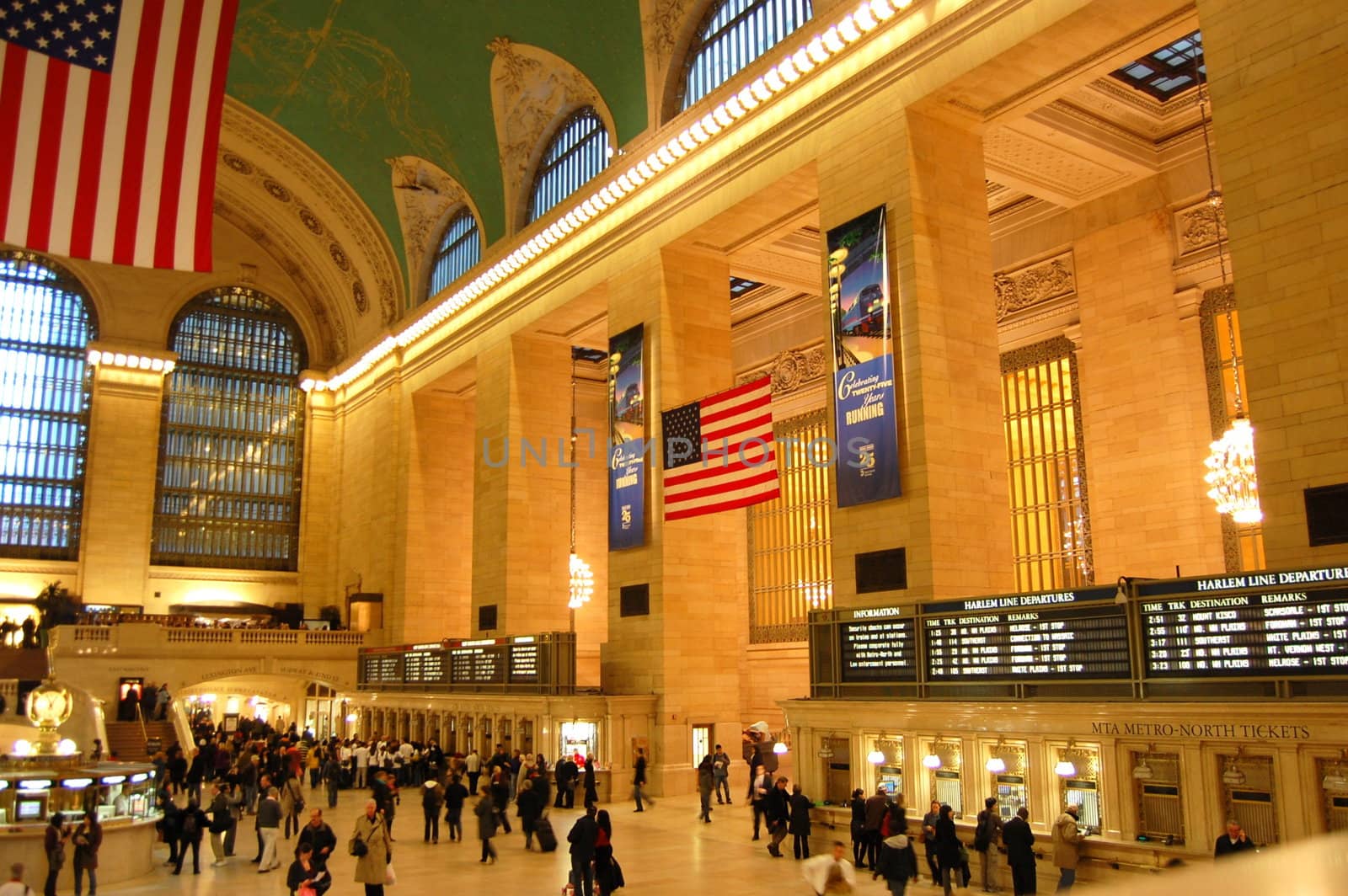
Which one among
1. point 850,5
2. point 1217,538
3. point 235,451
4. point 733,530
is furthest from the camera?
point 235,451

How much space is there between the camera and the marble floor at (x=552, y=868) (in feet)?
35.0

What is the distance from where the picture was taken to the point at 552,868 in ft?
39.0

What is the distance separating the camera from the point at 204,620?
3020cm

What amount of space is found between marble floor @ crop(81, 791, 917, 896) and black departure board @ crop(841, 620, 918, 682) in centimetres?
195

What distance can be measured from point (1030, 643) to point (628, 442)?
10.0 metres

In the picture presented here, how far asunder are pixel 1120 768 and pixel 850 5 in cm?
1072

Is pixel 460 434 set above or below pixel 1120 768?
above

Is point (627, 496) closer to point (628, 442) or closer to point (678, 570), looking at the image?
point (628, 442)

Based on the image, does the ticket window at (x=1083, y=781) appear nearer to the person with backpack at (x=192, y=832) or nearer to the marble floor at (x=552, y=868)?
the marble floor at (x=552, y=868)

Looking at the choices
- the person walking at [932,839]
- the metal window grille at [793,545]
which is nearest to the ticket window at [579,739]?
the metal window grille at [793,545]

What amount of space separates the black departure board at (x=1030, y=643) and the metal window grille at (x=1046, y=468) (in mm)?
7921

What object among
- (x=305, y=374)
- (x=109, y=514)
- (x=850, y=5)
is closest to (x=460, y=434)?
(x=305, y=374)

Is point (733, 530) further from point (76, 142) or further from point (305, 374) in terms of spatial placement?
point (305, 374)

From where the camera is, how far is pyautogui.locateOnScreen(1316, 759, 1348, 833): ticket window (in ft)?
27.0
